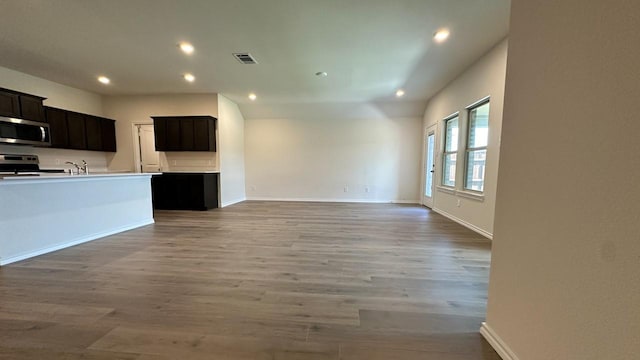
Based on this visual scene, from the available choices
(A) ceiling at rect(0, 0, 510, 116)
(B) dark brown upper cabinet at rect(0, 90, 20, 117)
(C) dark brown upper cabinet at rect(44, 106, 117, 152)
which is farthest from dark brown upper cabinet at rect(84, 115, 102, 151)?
(B) dark brown upper cabinet at rect(0, 90, 20, 117)

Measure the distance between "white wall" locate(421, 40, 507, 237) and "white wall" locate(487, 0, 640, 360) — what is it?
2.46 meters

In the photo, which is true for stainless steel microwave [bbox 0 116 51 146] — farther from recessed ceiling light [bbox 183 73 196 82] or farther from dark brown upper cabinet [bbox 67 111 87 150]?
recessed ceiling light [bbox 183 73 196 82]

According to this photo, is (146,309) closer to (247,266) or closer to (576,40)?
(247,266)

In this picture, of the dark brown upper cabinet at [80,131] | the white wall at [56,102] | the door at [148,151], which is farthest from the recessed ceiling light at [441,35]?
the white wall at [56,102]

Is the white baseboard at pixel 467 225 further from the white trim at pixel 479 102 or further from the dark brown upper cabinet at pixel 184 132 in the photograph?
the dark brown upper cabinet at pixel 184 132

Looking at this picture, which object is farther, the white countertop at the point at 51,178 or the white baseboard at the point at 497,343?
the white countertop at the point at 51,178

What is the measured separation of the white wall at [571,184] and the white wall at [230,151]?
5.96 m

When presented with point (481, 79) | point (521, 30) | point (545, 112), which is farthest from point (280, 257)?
point (481, 79)

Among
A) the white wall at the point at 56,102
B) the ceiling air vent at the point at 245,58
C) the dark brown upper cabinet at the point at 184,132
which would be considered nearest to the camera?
the ceiling air vent at the point at 245,58

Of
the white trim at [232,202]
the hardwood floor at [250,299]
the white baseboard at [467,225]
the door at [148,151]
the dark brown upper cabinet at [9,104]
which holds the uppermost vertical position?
the dark brown upper cabinet at [9,104]

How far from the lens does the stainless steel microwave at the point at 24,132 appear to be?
4.09 meters

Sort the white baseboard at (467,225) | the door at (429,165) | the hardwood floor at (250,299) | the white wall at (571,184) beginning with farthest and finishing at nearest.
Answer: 1. the door at (429,165)
2. the white baseboard at (467,225)
3. the hardwood floor at (250,299)
4. the white wall at (571,184)

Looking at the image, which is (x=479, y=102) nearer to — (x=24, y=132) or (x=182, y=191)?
(x=182, y=191)

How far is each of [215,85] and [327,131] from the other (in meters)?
3.26
